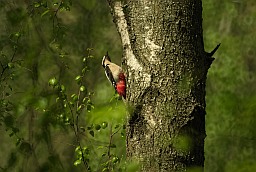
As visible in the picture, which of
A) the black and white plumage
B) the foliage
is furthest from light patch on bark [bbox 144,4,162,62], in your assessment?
the foliage

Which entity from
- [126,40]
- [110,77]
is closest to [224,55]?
[110,77]

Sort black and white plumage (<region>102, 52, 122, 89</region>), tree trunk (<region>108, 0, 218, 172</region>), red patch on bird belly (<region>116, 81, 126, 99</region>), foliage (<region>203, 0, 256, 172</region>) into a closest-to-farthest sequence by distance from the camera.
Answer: tree trunk (<region>108, 0, 218, 172</region>) < red patch on bird belly (<region>116, 81, 126, 99</region>) < black and white plumage (<region>102, 52, 122, 89</region>) < foliage (<region>203, 0, 256, 172</region>)

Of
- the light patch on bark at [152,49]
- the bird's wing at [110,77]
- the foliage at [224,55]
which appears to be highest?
the light patch on bark at [152,49]

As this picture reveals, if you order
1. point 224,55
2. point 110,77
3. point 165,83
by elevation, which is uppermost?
point 165,83

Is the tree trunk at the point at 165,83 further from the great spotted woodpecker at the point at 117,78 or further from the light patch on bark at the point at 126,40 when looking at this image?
the great spotted woodpecker at the point at 117,78

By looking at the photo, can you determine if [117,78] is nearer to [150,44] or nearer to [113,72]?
[113,72]

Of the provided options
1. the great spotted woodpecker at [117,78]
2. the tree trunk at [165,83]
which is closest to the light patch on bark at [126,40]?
the tree trunk at [165,83]

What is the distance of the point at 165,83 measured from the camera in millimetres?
1707

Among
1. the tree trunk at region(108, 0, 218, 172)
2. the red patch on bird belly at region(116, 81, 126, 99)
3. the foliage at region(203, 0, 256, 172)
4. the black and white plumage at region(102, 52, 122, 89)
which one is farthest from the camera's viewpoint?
the foliage at region(203, 0, 256, 172)

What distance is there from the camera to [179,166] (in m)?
1.72

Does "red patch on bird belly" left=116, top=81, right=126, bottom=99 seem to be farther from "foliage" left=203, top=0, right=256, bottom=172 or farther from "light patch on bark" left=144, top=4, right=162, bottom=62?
"foliage" left=203, top=0, right=256, bottom=172

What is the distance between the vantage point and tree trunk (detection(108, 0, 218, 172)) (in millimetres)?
1699

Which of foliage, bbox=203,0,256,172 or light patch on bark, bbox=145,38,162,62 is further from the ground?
light patch on bark, bbox=145,38,162,62

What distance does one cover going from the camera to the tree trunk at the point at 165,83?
170 cm
